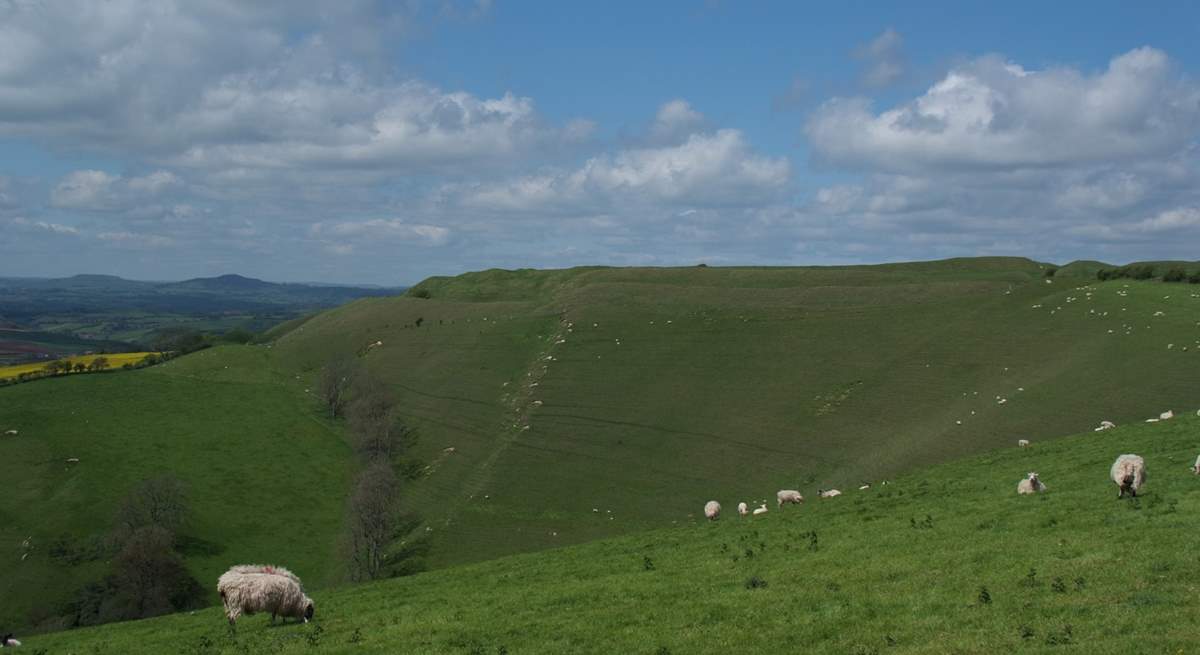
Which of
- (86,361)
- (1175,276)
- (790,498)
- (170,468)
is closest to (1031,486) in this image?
(790,498)

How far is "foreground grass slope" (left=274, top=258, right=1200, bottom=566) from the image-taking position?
58.3 metres

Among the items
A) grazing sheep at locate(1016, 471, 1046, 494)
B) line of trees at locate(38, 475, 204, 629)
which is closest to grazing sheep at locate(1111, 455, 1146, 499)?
grazing sheep at locate(1016, 471, 1046, 494)

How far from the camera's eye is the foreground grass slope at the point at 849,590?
1514 centimetres

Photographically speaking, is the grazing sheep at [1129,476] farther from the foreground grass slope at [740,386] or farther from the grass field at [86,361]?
the grass field at [86,361]

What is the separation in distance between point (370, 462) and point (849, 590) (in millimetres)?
69241

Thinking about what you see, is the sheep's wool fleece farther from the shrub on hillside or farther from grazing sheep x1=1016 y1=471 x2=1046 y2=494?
the shrub on hillside

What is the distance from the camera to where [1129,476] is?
968 inches

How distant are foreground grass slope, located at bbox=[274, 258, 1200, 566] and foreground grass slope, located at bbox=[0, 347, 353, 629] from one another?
10724 millimetres

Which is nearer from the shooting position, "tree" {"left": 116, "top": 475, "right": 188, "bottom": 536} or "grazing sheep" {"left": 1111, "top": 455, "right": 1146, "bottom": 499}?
"grazing sheep" {"left": 1111, "top": 455, "right": 1146, "bottom": 499}

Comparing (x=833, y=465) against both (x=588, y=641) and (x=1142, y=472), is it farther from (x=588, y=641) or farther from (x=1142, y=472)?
(x=588, y=641)

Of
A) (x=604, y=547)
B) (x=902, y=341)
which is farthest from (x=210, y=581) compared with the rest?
(x=902, y=341)

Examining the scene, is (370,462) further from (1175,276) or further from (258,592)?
(1175,276)

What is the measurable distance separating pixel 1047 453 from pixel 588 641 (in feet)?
94.9

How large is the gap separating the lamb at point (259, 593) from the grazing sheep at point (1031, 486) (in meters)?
24.6
